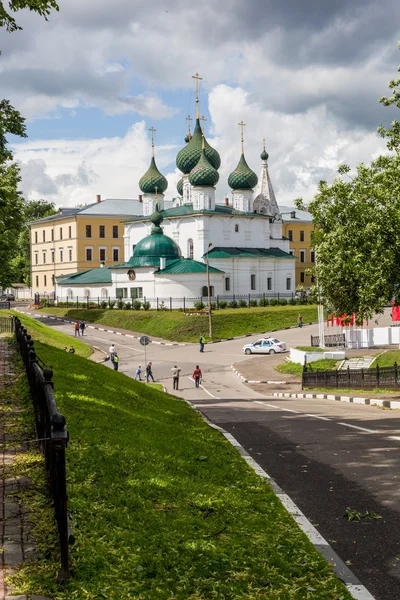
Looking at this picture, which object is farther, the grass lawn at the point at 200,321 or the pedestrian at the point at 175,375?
the grass lawn at the point at 200,321

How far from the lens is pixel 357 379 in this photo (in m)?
25.7

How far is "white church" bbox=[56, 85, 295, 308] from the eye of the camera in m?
62.1

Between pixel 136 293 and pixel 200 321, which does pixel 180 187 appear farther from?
pixel 200 321

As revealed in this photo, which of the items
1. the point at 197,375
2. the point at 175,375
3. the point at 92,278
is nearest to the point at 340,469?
the point at 175,375

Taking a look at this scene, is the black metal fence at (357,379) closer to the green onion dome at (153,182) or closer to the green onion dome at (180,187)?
the green onion dome at (153,182)

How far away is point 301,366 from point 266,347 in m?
8.39

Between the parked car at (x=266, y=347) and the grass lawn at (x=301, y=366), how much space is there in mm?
5511

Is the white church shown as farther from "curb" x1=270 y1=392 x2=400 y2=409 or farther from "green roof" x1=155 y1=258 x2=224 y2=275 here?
"curb" x1=270 y1=392 x2=400 y2=409

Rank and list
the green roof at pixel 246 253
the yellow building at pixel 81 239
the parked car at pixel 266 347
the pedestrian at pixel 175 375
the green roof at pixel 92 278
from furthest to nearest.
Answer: the yellow building at pixel 81 239
the green roof at pixel 92 278
the green roof at pixel 246 253
the parked car at pixel 266 347
the pedestrian at pixel 175 375

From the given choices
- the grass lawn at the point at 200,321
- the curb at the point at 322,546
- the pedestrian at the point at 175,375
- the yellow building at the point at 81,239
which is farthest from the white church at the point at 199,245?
the curb at the point at 322,546

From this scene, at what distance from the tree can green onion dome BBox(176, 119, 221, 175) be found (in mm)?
49166

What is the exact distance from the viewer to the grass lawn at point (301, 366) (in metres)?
33.7

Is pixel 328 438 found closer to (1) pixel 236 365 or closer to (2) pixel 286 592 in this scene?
(2) pixel 286 592

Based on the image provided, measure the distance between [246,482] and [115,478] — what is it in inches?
69.5
